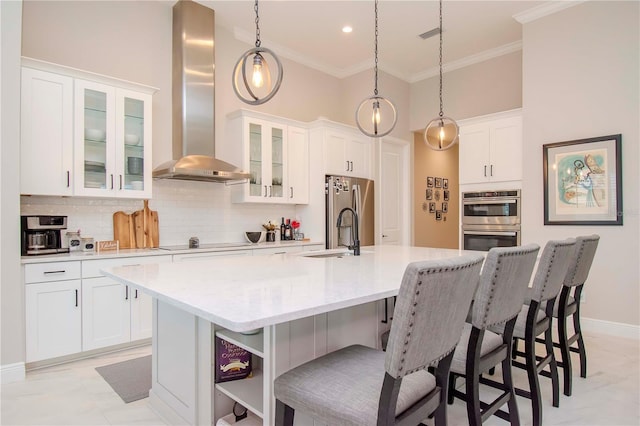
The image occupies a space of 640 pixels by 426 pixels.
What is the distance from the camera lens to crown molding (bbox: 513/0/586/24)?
13.3ft

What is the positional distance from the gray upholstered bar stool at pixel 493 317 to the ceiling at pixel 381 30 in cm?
346

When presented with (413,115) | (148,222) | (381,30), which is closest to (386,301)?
(148,222)

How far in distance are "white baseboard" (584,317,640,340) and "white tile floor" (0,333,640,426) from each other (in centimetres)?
72

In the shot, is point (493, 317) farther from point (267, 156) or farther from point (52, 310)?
point (267, 156)

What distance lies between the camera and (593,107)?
3896 millimetres

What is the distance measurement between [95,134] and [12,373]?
1941mm

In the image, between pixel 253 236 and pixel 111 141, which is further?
pixel 253 236

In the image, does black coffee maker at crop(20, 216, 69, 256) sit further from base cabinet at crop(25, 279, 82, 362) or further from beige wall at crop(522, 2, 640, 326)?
beige wall at crop(522, 2, 640, 326)

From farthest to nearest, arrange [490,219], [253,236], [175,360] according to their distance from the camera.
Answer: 1. [490,219]
2. [253,236]
3. [175,360]

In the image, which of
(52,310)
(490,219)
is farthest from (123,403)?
(490,219)

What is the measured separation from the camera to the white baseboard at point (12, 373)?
2672 mm

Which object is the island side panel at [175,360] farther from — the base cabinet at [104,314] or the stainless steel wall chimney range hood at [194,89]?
the stainless steel wall chimney range hood at [194,89]

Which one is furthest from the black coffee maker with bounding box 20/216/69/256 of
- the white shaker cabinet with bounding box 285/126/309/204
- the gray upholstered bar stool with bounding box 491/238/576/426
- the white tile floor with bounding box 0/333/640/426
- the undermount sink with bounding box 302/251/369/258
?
the gray upholstered bar stool with bounding box 491/238/576/426

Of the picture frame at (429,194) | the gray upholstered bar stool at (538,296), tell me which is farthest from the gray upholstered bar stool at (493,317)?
the picture frame at (429,194)
